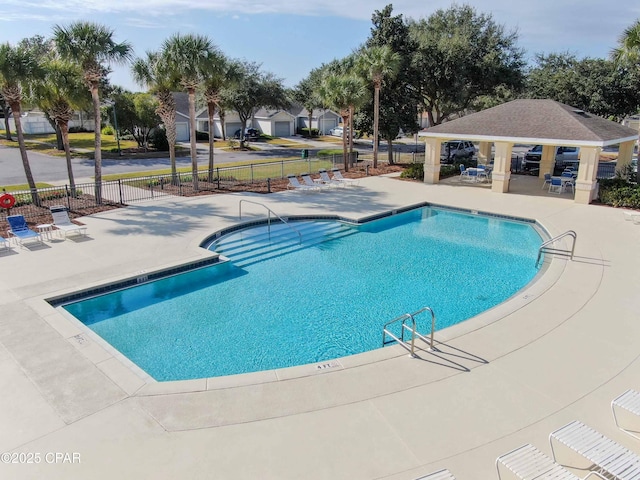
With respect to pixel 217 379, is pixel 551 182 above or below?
above

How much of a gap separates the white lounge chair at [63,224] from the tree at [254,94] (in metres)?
30.9

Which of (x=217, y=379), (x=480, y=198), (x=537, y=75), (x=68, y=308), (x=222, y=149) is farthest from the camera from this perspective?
(x=222, y=149)

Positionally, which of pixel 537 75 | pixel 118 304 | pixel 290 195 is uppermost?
pixel 537 75

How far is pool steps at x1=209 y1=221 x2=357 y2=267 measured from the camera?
1534 centimetres

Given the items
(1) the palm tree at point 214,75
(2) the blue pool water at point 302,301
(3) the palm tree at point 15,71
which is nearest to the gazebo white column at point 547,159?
(2) the blue pool water at point 302,301

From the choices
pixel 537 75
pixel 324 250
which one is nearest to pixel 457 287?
pixel 324 250

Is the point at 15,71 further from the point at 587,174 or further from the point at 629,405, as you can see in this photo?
the point at 587,174

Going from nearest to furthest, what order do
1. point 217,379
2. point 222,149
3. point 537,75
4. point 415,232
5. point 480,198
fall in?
point 217,379 < point 415,232 < point 480,198 < point 537,75 < point 222,149

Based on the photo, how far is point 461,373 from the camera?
26.2 ft

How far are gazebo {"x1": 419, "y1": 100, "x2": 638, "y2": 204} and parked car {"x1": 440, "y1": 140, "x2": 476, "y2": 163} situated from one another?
735 cm

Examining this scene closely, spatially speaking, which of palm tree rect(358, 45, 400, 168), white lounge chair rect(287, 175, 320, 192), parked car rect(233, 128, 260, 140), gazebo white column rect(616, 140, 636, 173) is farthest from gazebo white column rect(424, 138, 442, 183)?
parked car rect(233, 128, 260, 140)

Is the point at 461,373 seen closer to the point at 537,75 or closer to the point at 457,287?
the point at 457,287

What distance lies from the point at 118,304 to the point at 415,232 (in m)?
11.1

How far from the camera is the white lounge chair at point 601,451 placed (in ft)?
17.5
